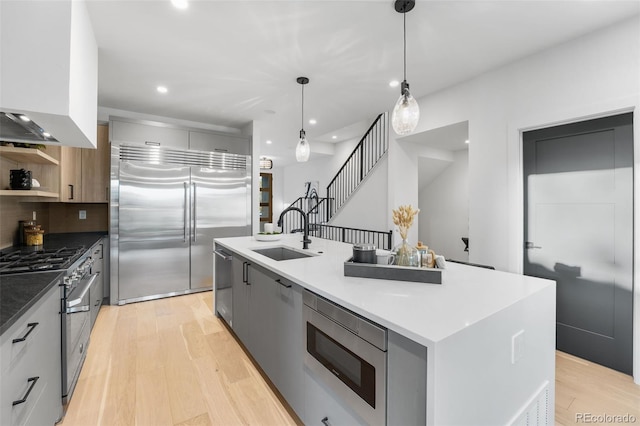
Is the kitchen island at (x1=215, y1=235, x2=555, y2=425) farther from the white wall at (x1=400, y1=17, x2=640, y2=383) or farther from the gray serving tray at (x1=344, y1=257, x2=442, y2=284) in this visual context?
the white wall at (x1=400, y1=17, x2=640, y2=383)

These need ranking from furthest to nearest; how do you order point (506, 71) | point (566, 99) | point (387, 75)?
point (387, 75)
point (506, 71)
point (566, 99)

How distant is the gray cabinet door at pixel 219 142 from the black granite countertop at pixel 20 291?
313 centimetres

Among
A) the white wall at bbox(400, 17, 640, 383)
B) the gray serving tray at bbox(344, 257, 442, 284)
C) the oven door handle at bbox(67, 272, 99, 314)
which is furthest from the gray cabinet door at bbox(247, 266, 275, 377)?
the white wall at bbox(400, 17, 640, 383)

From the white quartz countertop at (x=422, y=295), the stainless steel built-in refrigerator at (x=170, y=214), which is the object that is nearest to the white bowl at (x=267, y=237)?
the white quartz countertop at (x=422, y=295)

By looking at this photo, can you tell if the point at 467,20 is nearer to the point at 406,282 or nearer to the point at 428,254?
the point at 428,254

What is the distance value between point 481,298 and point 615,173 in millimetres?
2046

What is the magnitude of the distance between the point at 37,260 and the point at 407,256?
245 centimetres

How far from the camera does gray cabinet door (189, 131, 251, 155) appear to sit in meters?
4.44

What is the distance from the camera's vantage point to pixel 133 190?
368cm

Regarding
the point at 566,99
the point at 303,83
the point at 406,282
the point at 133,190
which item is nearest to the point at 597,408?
the point at 406,282

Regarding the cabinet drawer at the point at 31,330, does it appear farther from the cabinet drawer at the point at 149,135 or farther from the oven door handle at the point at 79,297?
the cabinet drawer at the point at 149,135

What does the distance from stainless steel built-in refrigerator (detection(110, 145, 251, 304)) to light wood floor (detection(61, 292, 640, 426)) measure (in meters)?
0.98

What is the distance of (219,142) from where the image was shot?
182 inches

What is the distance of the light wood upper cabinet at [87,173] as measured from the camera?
3.35m
